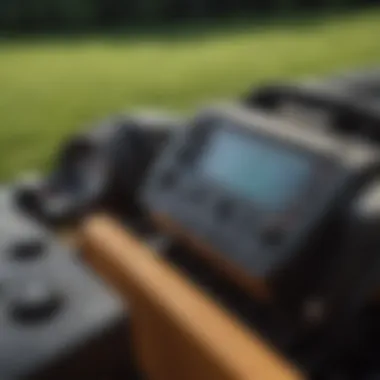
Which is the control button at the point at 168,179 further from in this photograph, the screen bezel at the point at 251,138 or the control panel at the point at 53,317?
the control panel at the point at 53,317

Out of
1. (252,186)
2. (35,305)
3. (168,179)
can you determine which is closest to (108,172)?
(168,179)

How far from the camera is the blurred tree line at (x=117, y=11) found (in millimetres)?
1044

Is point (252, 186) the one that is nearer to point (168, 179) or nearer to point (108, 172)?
point (168, 179)

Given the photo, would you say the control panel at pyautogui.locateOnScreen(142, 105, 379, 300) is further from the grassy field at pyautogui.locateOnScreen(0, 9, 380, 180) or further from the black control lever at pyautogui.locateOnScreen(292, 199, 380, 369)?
the grassy field at pyautogui.locateOnScreen(0, 9, 380, 180)

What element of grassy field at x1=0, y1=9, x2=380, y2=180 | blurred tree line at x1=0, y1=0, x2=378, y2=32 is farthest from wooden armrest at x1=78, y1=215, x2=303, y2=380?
blurred tree line at x1=0, y1=0, x2=378, y2=32

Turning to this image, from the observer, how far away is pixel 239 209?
1.90ft

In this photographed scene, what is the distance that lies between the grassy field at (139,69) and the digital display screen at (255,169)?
21 cm

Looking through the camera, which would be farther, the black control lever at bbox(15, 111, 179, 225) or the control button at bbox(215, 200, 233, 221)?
the black control lever at bbox(15, 111, 179, 225)

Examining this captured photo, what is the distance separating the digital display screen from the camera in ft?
1.84

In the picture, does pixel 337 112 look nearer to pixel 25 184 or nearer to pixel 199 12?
pixel 25 184

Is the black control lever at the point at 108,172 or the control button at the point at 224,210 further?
the black control lever at the point at 108,172

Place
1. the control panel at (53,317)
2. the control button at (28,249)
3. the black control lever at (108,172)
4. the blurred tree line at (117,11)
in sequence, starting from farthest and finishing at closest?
the blurred tree line at (117,11) → the black control lever at (108,172) → the control button at (28,249) → the control panel at (53,317)

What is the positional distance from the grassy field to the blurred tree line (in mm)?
37

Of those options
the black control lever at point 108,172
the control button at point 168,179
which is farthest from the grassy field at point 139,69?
the control button at point 168,179
